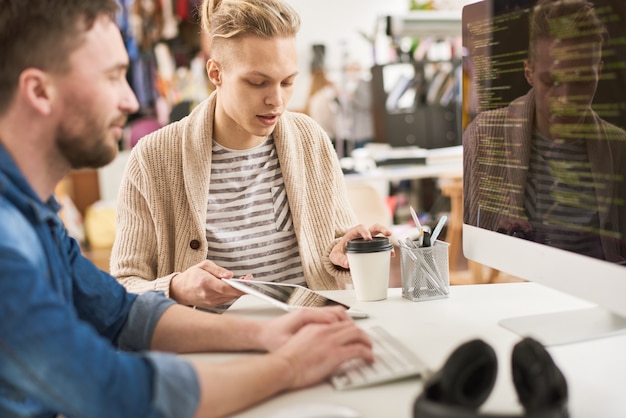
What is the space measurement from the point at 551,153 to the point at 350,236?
0.54 m

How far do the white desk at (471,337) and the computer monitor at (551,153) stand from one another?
56 millimetres

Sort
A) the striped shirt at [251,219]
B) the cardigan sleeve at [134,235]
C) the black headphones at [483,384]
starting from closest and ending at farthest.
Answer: the black headphones at [483,384] < the cardigan sleeve at [134,235] < the striped shirt at [251,219]

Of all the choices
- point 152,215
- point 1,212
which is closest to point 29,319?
point 1,212

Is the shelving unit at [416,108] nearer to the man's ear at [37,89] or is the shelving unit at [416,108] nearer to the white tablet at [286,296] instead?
the white tablet at [286,296]

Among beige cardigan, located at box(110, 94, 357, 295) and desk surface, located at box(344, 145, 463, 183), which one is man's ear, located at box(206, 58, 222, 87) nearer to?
beige cardigan, located at box(110, 94, 357, 295)

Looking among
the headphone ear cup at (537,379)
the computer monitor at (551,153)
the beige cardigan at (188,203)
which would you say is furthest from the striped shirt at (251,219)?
the headphone ear cup at (537,379)

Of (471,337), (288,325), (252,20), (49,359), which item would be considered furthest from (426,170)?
(49,359)

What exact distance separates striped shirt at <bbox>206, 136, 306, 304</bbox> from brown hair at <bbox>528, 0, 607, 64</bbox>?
804mm

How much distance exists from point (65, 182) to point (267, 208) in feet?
14.4

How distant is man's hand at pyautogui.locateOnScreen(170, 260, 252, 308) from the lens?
1.34m

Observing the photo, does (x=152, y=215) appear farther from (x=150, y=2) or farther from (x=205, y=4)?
(x=150, y=2)

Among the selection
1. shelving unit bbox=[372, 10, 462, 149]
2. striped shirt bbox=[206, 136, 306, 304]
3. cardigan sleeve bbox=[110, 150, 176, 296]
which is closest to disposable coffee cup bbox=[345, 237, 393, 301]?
striped shirt bbox=[206, 136, 306, 304]

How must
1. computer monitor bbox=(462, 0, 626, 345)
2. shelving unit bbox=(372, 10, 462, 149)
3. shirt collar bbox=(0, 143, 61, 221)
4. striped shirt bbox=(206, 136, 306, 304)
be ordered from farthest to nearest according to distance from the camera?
1. shelving unit bbox=(372, 10, 462, 149)
2. striped shirt bbox=(206, 136, 306, 304)
3. computer monitor bbox=(462, 0, 626, 345)
4. shirt collar bbox=(0, 143, 61, 221)

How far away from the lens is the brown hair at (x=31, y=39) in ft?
2.88
